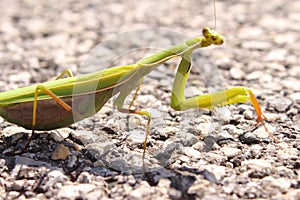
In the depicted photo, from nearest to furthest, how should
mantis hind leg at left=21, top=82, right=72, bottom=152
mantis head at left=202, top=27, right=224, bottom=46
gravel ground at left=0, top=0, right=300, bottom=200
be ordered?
gravel ground at left=0, top=0, right=300, bottom=200 < mantis hind leg at left=21, top=82, right=72, bottom=152 < mantis head at left=202, top=27, right=224, bottom=46

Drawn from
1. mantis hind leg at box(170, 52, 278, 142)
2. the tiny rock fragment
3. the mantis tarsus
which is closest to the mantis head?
the mantis tarsus

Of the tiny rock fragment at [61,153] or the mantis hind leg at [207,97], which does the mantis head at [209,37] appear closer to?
the mantis hind leg at [207,97]

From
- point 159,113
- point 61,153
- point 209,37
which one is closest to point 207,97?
point 209,37

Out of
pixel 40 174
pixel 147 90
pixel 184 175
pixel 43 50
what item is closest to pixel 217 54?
pixel 147 90

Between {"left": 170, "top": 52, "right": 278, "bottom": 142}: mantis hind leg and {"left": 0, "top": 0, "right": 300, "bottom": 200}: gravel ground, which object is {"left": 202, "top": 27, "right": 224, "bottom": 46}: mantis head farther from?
{"left": 0, "top": 0, "right": 300, "bottom": 200}: gravel ground

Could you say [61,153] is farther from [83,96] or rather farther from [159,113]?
[159,113]

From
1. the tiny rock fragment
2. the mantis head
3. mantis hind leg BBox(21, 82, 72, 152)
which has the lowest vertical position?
the tiny rock fragment
